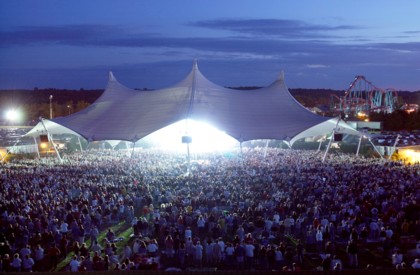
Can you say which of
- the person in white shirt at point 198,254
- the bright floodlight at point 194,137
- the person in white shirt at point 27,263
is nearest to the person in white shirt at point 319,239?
the person in white shirt at point 198,254

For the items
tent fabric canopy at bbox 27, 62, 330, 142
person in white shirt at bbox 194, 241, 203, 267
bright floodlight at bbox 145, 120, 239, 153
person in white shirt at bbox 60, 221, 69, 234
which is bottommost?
person in white shirt at bbox 194, 241, 203, 267

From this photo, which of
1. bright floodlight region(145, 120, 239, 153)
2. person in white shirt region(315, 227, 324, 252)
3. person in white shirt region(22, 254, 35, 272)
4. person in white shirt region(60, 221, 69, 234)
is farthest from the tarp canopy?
person in white shirt region(22, 254, 35, 272)

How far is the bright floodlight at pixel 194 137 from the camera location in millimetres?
27891

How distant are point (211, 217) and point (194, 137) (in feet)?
53.6

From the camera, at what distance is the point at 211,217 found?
44.7 ft

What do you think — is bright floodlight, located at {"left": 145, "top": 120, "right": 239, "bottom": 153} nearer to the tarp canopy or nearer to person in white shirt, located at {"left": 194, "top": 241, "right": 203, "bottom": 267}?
the tarp canopy

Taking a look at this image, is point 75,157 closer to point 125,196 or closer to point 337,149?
point 125,196

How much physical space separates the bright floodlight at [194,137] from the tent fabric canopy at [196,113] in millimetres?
999

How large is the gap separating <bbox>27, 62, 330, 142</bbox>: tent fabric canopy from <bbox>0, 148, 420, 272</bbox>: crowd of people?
8.40ft

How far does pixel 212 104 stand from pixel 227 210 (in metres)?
12.5

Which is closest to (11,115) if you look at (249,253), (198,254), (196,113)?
(196,113)

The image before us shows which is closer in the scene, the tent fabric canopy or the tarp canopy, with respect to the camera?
the tent fabric canopy

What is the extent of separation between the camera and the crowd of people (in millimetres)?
11156

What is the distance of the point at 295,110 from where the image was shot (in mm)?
28406
